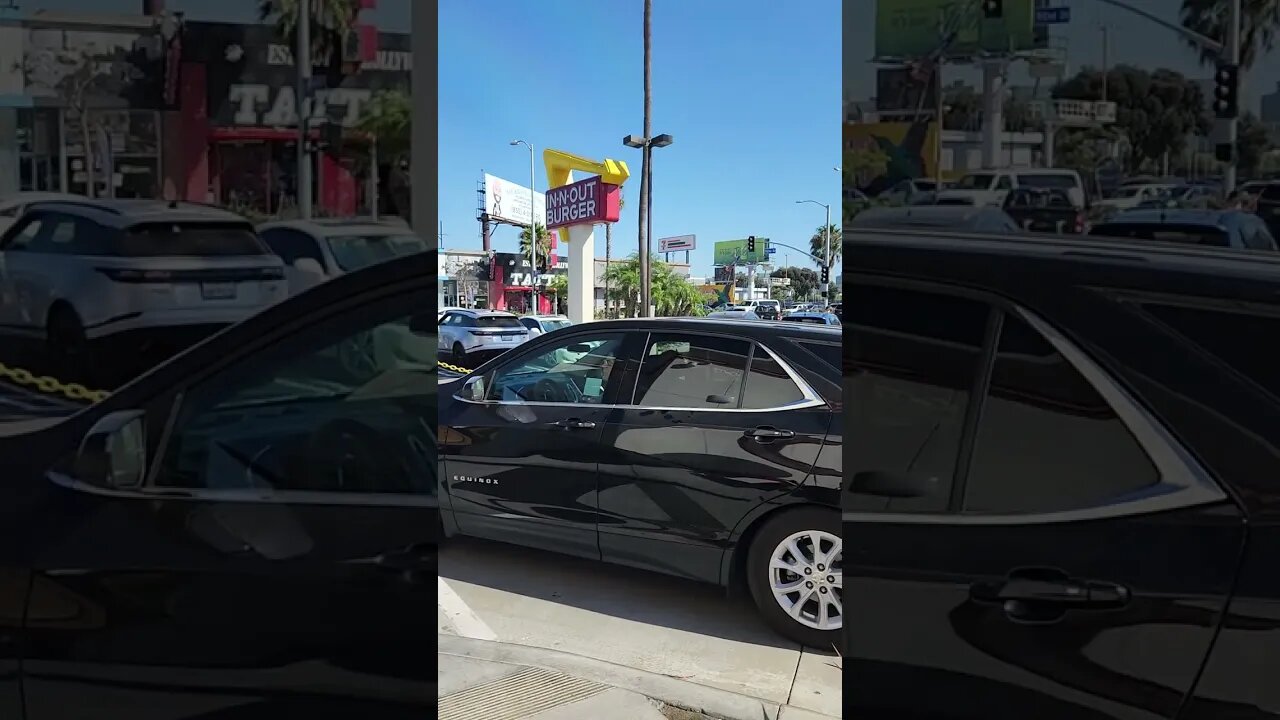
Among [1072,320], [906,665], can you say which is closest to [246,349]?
[906,665]

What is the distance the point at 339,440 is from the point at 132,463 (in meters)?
0.50

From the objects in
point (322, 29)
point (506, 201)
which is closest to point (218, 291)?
point (322, 29)

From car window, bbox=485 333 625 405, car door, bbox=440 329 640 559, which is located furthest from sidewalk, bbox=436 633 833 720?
car window, bbox=485 333 625 405

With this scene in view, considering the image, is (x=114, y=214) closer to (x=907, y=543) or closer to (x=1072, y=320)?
(x=907, y=543)

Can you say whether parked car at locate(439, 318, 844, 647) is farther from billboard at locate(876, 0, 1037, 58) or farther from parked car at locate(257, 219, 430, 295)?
parked car at locate(257, 219, 430, 295)

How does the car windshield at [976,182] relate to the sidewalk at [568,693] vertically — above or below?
above

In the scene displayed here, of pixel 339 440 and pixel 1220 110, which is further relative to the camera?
pixel 339 440

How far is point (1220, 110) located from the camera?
1692mm

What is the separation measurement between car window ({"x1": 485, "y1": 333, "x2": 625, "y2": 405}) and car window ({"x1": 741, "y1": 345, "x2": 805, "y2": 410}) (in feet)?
2.57

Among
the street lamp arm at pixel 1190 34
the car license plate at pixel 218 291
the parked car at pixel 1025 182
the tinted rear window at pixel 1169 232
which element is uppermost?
the street lamp arm at pixel 1190 34

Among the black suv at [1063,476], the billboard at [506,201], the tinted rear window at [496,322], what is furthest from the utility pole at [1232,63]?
the billboard at [506,201]

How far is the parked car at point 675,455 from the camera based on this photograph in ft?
11.7

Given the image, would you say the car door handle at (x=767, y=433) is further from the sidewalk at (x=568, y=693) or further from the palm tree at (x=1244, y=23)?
the palm tree at (x=1244, y=23)

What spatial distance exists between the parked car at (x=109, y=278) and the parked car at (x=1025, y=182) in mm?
1742
